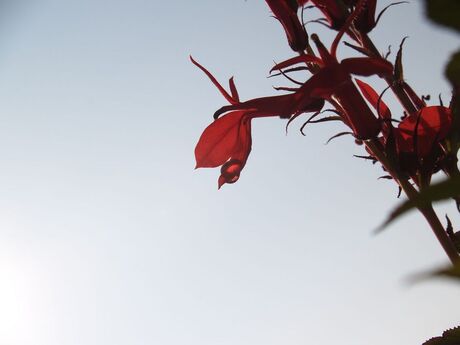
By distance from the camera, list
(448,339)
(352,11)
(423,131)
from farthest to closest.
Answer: (352,11) → (423,131) → (448,339)

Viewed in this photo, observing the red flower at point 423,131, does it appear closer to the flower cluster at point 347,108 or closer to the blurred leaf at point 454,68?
the flower cluster at point 347,108

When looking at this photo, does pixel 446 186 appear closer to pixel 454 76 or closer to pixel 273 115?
pixel 454 76

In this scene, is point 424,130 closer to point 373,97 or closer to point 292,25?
point 373,97

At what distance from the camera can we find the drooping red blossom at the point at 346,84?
2.00 ft

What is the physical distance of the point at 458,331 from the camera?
50 centimetres

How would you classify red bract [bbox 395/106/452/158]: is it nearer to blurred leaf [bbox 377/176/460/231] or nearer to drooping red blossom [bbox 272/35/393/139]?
drooping red blossom [bbox 272/35/393/139]

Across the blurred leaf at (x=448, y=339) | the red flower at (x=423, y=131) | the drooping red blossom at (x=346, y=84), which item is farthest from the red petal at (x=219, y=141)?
the blurred leaf at (x=448, y=339)

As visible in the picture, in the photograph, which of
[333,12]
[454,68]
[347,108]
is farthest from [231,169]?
[454,68]

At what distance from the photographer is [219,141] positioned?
77 centimetres

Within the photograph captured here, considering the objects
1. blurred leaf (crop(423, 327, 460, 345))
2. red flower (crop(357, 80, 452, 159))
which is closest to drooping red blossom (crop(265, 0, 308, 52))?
red flower (crop(357, 80, 452, 159))

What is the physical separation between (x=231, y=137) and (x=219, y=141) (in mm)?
22

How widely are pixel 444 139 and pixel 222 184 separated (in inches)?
14.4

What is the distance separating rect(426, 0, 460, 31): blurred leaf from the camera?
0.67ft

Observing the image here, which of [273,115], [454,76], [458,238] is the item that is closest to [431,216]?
[458,238]
